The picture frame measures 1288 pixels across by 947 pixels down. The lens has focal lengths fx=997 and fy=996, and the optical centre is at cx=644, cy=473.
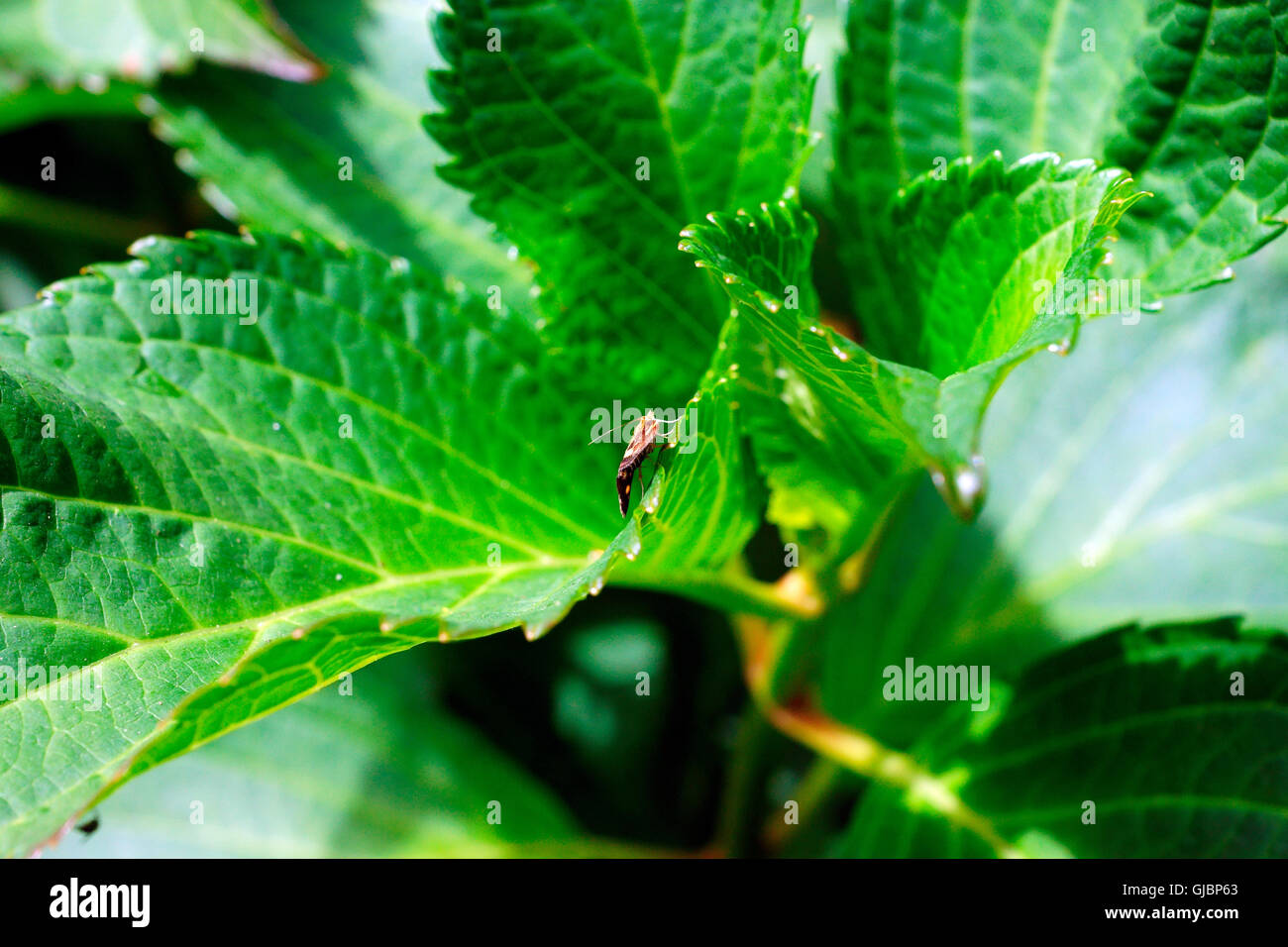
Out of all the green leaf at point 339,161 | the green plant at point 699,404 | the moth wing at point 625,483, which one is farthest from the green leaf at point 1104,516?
the green leaf at point 339,161

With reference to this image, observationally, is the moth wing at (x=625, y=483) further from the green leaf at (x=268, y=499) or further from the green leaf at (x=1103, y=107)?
the green leaf at (x=1103, y=107)

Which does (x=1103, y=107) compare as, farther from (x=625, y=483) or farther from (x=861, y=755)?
(x=861, y=755)

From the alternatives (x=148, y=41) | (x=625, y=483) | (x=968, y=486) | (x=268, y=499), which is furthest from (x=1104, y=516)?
(x=148, y=41)

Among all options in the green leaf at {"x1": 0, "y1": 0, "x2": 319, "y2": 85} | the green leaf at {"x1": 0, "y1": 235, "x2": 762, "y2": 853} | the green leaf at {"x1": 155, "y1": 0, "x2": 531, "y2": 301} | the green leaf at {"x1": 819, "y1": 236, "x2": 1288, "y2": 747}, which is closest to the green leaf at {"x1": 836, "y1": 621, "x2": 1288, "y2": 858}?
the green leaf at {"x1": 819, "y1": 236, "x2": 1288, "y2": 747}

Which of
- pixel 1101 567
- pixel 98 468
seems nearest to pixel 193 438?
pixel 98 468

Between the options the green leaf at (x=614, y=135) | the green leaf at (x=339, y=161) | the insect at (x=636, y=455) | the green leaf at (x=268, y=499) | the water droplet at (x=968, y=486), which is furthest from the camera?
the green leaf at (x=339, y=161)
